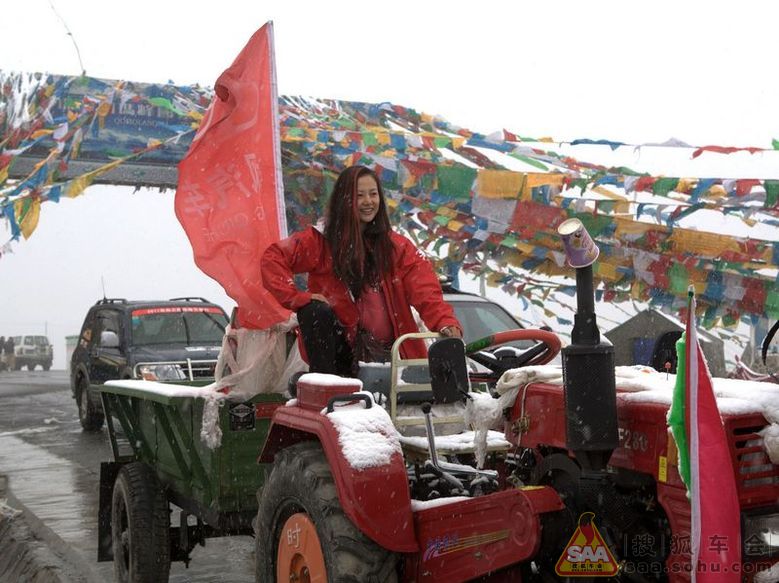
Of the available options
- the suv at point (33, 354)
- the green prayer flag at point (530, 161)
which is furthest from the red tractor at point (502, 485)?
the suv at point (33, 354)

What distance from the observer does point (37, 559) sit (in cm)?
613

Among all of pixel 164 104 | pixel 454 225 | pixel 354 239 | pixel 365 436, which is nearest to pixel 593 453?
pixel 365 436

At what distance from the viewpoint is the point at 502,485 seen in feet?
11.8

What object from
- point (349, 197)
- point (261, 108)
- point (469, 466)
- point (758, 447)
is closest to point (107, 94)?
point (261, 108)

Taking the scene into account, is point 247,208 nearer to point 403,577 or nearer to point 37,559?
point 37,559

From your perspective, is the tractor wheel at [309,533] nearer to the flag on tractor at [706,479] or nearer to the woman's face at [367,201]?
the flag on tractor at [706,479]

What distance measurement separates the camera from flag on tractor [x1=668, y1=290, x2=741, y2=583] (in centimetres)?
251

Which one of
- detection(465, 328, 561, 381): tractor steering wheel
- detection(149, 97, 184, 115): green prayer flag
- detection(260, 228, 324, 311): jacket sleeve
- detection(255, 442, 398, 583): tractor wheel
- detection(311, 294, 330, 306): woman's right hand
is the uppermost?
detection(149, 97, 184, 115): green prayer flag

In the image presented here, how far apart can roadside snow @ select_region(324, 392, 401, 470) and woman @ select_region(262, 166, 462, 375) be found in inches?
38.2

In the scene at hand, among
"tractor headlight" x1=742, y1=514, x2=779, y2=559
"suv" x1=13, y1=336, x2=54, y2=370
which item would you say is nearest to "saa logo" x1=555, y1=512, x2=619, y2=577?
"tractor headlight" x1=742, y1=514, x2=779, y2=559

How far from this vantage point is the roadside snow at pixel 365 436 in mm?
3297

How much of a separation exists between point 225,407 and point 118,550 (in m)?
1.34

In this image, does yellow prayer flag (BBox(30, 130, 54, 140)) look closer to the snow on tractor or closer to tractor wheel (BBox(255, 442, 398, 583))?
the snow on tractor

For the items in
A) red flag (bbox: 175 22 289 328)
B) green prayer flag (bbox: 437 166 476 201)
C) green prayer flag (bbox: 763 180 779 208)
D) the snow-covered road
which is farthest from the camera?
green prayer flag (bbox: 437 166 476 201)
